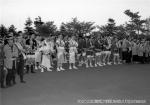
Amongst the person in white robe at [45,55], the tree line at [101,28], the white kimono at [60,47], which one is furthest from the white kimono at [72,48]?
the tree line at [101,28]

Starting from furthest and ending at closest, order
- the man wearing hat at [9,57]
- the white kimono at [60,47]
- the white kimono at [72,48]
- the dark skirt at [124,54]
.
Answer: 1. the dark skirt at [124,54]
2. the white kimono at [72,48]
3. the white kimono at [60,47]
4. the man wearing hat at [9,57]

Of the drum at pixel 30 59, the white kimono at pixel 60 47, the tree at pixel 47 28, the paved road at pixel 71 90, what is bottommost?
the paved road at pixel 71 90

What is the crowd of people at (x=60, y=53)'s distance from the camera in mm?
9227

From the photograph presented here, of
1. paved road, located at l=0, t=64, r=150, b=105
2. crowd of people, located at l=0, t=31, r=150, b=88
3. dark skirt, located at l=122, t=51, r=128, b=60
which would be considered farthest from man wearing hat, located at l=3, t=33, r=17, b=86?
dark skirt, located at l=122, t=51, r=128, b=60

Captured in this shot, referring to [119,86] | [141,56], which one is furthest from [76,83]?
[141,56]

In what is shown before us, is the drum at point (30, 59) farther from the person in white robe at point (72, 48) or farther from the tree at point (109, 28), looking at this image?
the tree at point (109, 28)

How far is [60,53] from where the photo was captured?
13.9m

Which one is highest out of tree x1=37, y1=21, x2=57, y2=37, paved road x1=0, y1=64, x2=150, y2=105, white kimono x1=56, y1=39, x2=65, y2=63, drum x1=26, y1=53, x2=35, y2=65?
tree x1=37, y1=21, x2=57, y2=37

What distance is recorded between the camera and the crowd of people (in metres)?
9.23

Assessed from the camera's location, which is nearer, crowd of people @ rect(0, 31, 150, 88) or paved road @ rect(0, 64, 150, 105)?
paved road @ rect(0, 64, 150, 105)

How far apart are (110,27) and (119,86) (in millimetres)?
33446

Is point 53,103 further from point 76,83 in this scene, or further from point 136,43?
Result: point 136,43

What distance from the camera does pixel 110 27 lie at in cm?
4200

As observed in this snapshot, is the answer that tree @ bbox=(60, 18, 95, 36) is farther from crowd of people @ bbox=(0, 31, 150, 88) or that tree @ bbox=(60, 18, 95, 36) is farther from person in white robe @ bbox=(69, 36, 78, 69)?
person in white robe @ bbox=(69, 36, 78, 69)
